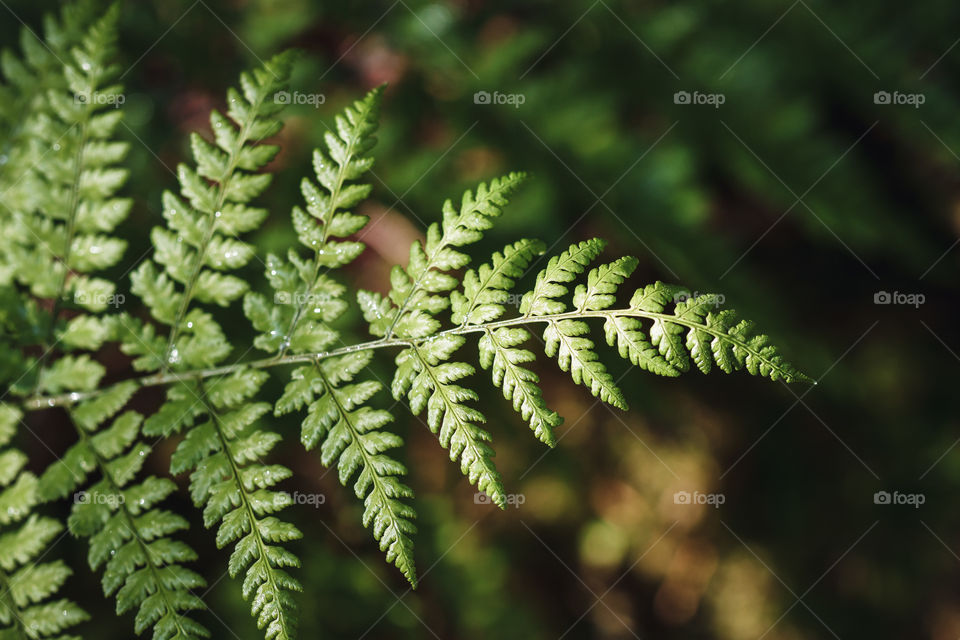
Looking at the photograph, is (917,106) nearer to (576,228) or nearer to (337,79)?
(576,228)

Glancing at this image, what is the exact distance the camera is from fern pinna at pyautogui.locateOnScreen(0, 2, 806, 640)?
1.52m

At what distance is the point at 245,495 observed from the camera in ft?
5.29

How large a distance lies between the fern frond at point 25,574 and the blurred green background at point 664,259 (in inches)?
42.7

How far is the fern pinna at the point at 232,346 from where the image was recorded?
152cm

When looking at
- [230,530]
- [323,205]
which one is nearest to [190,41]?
[323,205]

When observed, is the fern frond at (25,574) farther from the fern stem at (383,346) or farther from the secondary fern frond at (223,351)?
the secondary fern frond at (223,351)

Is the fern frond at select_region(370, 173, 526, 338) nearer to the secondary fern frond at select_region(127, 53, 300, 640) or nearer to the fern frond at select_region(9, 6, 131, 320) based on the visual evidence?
the secondary fern frond at select_region(127, 53, 300, 640)

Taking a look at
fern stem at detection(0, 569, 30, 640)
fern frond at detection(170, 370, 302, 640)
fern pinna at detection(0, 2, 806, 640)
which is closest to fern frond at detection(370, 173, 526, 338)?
fern pinna at detection(0, 2, 806, 640)

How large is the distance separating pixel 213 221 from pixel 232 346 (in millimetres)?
354

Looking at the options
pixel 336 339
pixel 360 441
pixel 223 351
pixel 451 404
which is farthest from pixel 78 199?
pixel 451 404

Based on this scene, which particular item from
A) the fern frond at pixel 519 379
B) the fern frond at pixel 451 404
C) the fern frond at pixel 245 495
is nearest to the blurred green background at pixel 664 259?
the fern frond at pixel 245 495

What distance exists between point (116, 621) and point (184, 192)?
243 cm

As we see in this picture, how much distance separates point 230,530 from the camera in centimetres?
158

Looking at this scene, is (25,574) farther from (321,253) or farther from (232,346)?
(321,253)
